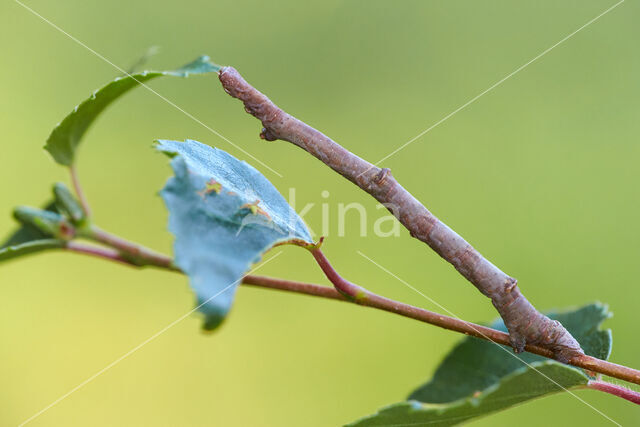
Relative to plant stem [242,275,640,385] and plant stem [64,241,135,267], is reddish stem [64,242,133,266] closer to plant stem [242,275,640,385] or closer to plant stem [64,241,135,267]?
plant stem [64,241,135,267]

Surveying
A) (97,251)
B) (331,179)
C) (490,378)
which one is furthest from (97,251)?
(331,179)

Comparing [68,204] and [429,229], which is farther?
[429,229]

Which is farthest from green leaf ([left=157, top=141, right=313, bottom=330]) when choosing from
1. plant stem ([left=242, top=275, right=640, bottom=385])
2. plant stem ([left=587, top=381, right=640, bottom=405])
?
plant stem ([left=587, top=381, right=640, bottom=405])

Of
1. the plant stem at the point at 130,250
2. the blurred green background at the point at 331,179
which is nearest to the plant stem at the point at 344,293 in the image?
the plant stem at the point at 130,250

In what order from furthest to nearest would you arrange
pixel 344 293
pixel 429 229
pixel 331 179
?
pixel 331 179 < pixel 429 229 < pixel 344 293

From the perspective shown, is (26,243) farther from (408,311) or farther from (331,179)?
(331,179)
